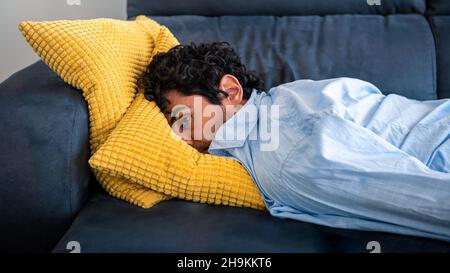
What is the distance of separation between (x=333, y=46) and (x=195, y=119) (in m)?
0.53

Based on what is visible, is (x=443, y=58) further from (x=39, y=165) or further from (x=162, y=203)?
(x=39, y=165)

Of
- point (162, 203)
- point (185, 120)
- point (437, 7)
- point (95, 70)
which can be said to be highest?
point (437, 7)

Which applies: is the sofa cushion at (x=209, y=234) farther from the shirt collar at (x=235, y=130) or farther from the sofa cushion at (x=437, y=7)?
the sofa cushion at (x=437, y=7)

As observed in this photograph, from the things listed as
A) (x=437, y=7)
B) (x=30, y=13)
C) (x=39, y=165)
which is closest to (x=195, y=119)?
(x=39, y=165)

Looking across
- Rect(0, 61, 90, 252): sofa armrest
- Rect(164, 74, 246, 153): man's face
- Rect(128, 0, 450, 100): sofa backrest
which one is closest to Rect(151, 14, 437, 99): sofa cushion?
Rect(128, 0, 450, 100): sofa backrest

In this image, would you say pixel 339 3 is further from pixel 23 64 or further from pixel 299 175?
pixel 23 64

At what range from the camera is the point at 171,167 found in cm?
95

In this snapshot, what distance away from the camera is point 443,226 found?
2.63ft

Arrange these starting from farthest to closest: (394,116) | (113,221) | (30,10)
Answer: (30,10), (394,116), (113,221)

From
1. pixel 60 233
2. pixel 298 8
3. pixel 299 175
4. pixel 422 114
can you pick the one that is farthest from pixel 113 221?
pixel 298 8

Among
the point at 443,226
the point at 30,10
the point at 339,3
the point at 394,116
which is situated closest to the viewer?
the point at 443,226

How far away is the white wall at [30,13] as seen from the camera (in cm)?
174

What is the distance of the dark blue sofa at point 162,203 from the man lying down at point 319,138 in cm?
6
